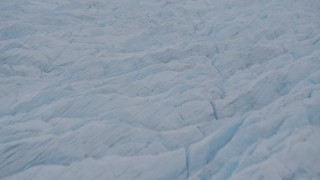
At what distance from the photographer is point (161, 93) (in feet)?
11.8

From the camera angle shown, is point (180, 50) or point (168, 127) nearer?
point (168, 127)

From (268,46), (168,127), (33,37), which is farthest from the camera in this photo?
(33,37)

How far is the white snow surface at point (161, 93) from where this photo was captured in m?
2.68

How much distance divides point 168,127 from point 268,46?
1993mm

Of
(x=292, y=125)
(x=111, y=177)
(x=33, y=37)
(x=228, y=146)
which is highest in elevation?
(x=292, y=125)

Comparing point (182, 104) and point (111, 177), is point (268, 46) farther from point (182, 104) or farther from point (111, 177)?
point (111, 177)

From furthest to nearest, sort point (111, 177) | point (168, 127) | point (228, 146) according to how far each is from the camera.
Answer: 1. point (168, 127)
2. point (228, 146)
3. point (111, 177)

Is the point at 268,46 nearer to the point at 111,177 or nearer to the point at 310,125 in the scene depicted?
the point at 310,125

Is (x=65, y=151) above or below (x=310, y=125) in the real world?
below

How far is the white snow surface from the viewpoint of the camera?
106 inches

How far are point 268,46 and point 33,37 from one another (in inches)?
130

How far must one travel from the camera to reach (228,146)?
280 cm

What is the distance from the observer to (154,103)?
3.40m

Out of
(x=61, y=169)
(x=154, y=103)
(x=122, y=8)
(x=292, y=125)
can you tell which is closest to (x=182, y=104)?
(x=154, y=103)
